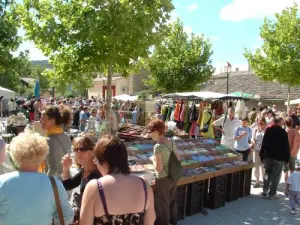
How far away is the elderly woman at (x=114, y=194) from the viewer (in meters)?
2.48

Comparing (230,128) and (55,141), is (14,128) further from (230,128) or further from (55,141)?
(55,141)

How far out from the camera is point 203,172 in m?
6.57

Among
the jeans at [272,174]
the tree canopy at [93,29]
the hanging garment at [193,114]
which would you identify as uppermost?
the tree canopy at [93,29]

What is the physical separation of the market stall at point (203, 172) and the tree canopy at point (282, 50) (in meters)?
16.4

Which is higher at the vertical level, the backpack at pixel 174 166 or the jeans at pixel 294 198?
the backpack at pixel 174 166

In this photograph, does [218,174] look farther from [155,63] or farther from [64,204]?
[155,63]

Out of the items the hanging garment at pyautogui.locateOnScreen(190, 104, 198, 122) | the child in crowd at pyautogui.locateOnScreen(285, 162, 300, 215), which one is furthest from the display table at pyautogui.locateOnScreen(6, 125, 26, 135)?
the child in crowd at pyautogui.locateOnScreen(285, 162, 300, 215)

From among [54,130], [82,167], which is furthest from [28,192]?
[54,130]

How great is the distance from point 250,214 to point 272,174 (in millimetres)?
1235

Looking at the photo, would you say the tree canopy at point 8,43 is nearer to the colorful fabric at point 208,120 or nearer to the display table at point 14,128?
the display table at point 14,128

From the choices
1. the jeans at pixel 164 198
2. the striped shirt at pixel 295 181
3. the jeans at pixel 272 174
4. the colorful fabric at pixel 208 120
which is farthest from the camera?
the colorful fabric at pixel 208 120

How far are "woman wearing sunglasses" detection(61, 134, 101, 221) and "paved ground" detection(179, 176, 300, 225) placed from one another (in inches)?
121

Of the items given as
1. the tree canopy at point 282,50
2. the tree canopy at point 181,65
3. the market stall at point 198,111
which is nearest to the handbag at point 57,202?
the market stall at point 198,111

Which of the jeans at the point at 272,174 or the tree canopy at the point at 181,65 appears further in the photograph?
the tree canopy at the point at 181,65
